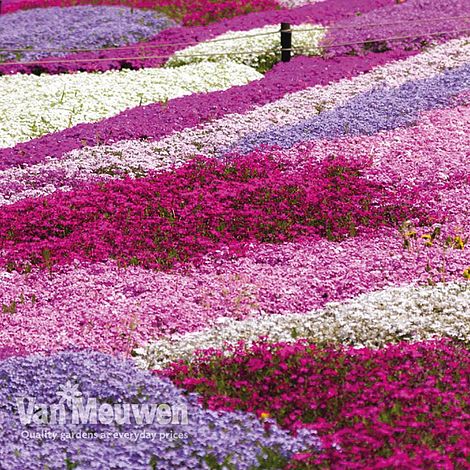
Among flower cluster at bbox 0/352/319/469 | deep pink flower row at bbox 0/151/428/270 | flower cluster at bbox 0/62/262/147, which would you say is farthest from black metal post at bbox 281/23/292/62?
flower cluster at bbox 0/352/319/469

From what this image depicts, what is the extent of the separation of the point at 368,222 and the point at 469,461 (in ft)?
21.5

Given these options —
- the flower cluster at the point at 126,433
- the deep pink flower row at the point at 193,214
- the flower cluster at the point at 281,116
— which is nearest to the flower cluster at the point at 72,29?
the flower cluster at the point at 281,116

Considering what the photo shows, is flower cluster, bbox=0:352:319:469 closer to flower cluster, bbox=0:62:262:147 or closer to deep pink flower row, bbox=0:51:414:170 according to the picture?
deep pink flower row, bbox=0:51:414:170

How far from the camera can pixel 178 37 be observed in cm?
2964

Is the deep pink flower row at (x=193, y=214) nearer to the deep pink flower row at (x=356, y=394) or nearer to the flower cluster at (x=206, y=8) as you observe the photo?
the deep pink flower row at (x=356, y=394)

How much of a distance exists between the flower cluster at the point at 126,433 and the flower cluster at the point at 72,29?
18306mm

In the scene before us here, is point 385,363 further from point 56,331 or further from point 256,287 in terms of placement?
point 56,331

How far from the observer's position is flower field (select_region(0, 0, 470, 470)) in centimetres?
899

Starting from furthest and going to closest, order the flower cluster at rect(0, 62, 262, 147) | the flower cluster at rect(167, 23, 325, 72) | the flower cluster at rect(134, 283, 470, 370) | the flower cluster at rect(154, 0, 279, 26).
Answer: the flower cluster at rect(154, 0, 279, 26) < the flower cluster at rect(167, 23, 325, 72) < the flower cluster at rect(0, 62, 262, 147) < the flower cluster at rect(134, 283, 470, 370)

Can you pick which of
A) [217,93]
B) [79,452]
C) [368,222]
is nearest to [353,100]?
[217,93]

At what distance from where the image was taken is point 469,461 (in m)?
8.42

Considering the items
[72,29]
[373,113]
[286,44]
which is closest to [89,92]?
[286,44]

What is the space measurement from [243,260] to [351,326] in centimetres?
288

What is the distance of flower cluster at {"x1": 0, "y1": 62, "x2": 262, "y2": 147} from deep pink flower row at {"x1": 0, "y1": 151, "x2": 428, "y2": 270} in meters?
5.24
